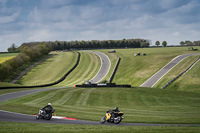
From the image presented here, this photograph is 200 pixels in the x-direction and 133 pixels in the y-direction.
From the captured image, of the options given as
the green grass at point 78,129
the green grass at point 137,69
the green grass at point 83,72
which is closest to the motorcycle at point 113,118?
the green grass at point 78,129

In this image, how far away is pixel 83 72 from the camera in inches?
4589

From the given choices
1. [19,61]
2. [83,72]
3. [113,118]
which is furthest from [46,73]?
[113,118]

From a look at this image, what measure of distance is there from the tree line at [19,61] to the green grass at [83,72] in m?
28.6

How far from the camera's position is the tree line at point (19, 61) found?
366 ft

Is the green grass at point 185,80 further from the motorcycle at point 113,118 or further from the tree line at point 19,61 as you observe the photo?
the tree line at point 19,61

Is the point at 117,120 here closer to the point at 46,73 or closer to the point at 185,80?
the point at 185,80

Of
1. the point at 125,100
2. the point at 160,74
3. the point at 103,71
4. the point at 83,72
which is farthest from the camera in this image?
the point at 83,72

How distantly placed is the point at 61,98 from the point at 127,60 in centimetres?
7797

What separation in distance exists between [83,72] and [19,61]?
130 feet

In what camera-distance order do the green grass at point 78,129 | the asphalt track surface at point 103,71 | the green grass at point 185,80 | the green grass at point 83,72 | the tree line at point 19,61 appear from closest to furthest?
the green grass at point 78,129
the green grass at point 185,80
the green grass at point 83,72
the asphalt track surface at point 103,71
the tree line at point 19,61

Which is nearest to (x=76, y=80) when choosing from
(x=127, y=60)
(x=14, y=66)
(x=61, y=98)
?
(x=127, y=60)

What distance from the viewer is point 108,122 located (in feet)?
79.1

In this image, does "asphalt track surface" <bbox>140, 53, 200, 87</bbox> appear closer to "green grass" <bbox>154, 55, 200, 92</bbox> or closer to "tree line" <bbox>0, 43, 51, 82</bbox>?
"green grass" <bbox>154, 55, 200, 92</bbox>

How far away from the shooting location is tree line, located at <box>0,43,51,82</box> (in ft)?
366
